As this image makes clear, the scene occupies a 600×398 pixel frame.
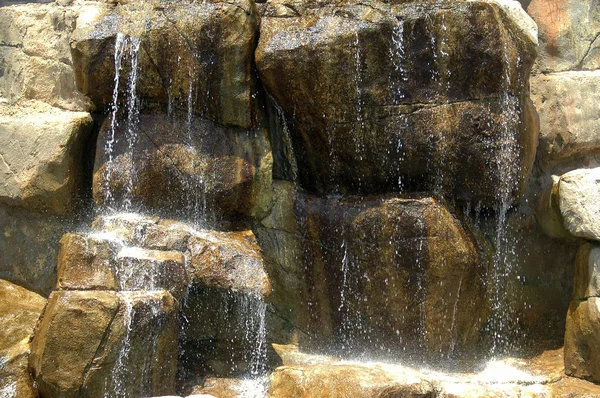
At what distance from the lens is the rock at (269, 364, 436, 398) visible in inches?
243

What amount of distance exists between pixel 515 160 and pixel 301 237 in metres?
1.93

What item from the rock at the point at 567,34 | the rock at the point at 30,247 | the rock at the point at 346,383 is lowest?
the rock at the point at 346,383

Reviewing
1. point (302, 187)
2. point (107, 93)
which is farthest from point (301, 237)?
point (107, 93)

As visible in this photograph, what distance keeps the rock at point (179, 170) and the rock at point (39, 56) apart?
1238 millimetres

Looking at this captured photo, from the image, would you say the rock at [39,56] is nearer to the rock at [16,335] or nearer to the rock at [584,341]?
the rock at [16,335]

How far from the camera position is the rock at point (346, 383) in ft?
20.2

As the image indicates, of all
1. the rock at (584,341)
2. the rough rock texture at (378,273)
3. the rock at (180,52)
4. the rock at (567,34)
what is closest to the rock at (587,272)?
the rock at (584,341)

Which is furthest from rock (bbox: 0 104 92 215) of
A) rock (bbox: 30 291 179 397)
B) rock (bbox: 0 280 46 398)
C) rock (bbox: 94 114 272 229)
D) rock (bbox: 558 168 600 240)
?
rock (bbox: 558 168 600 240)

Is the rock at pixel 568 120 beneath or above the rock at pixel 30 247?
above

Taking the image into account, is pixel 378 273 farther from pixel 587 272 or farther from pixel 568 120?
pixel 568 120

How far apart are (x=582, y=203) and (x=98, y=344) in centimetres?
394

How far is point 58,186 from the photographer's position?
7570 mm

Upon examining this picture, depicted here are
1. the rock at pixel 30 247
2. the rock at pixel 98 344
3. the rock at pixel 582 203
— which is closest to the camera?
the rock at pixel 98 344

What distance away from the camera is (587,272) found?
7.03 meters
